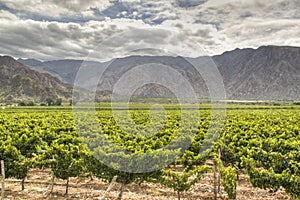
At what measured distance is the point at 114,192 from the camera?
15555 millimetres

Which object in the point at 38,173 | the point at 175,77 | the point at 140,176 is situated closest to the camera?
the point at 140,176

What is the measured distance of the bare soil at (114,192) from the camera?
587 inches

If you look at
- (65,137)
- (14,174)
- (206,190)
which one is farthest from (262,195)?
(14,174)

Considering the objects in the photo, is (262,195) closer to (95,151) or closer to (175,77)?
(95,151)

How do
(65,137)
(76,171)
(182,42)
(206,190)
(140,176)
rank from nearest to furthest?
(140,176) → (76,171) → (206,190) → (65,137) → (182,42)

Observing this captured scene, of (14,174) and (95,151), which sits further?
(14,174)

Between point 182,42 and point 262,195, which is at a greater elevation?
point 182,42

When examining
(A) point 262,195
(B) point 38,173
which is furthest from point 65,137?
(A) point 262,195

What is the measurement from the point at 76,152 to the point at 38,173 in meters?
6.50

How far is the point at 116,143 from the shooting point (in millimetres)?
14609

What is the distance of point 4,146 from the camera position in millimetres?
15141

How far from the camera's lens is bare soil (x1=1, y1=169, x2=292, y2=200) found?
14.9 meters

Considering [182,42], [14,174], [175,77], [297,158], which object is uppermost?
[182,42]

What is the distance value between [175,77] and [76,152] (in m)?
15.9
